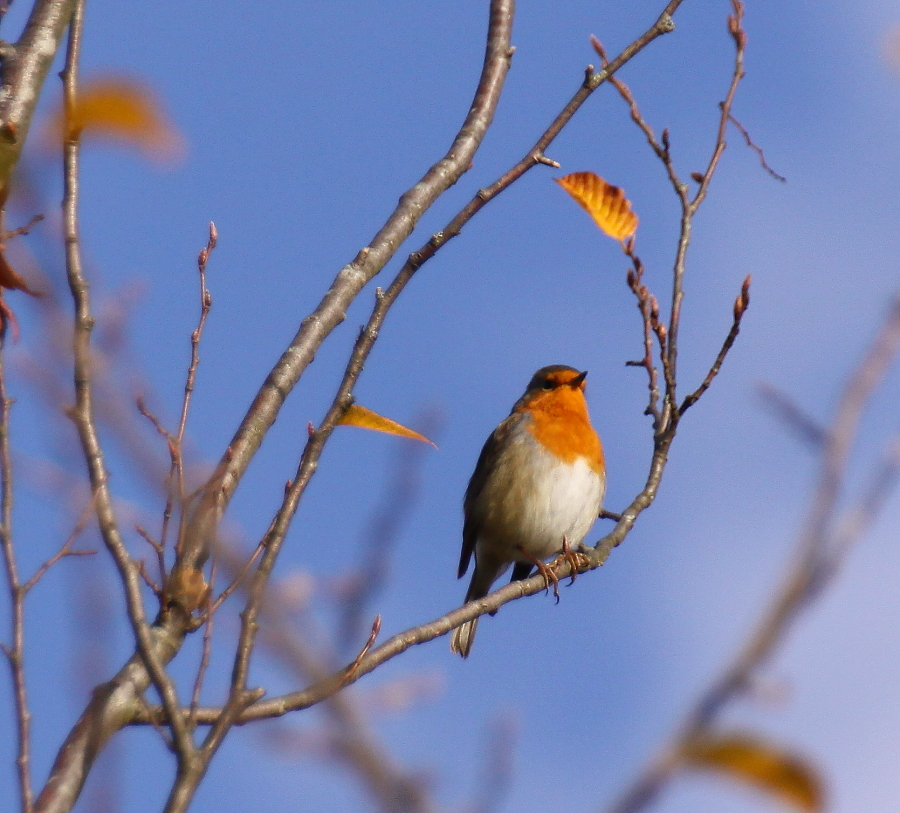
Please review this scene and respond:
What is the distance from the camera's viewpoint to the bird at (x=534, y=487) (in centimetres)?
766

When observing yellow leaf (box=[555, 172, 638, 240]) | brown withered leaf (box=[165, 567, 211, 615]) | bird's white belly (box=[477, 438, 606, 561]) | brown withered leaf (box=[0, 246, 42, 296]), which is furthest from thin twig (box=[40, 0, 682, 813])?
bird's white belly (box=[477, 438, 606, 561])

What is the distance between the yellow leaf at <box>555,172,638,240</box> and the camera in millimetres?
3842

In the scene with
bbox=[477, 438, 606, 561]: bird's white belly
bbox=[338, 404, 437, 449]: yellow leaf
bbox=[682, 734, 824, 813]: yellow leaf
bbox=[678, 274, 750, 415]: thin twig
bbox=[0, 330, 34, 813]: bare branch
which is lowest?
bbox=[682, 734, 824, 813]: yellow leaf

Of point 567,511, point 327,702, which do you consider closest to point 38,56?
point 327,702

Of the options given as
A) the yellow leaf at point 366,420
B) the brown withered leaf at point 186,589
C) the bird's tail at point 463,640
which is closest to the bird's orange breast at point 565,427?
the bird's tail at point 463,640

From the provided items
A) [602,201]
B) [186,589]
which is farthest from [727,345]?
[186,589]

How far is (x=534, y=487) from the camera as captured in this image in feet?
25.5

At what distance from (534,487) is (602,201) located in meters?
4.07

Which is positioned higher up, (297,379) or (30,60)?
A: (30,60)

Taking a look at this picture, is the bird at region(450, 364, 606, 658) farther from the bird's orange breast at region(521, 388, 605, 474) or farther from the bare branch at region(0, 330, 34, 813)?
the bare branch at region(0, 330, 34, 813)

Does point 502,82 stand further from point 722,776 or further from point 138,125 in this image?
point 722,776

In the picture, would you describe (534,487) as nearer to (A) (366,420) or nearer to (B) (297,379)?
(B) (297,379)

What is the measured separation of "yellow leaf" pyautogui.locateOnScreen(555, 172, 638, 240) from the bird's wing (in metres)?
4.37

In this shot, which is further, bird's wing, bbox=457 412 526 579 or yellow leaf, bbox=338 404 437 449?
bird's wing, bbox=457 412 526 579
